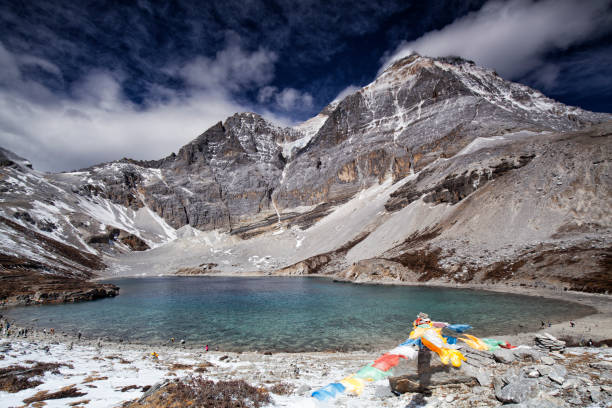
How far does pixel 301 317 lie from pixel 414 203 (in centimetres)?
6938

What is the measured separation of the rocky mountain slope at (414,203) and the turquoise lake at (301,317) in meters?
13.4

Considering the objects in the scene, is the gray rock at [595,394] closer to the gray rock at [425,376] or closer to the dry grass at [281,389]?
the gray rock at [425,376]

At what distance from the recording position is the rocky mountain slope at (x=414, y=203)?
51.3m

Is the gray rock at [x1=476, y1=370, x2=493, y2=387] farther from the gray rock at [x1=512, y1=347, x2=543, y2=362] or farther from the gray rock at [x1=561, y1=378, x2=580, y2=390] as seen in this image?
the gray rock at [x1=561, y1=378, x2=580, y2=390]

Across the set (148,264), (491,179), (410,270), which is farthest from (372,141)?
(148,264)

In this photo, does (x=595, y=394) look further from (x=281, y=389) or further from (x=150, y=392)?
(x=150, y=392)

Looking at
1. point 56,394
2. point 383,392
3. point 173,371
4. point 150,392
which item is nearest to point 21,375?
point 56,394

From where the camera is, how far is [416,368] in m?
9.84

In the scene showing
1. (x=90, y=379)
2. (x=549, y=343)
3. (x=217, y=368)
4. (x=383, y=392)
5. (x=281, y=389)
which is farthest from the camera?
(x=217, y=368)

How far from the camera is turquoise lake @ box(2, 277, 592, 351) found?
78.5ft

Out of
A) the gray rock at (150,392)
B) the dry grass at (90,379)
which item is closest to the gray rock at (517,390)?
the gray rock at (150,392)

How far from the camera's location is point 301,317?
105 feet

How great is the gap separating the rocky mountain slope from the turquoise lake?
13444 mm

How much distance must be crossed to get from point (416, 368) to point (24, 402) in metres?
12.1
